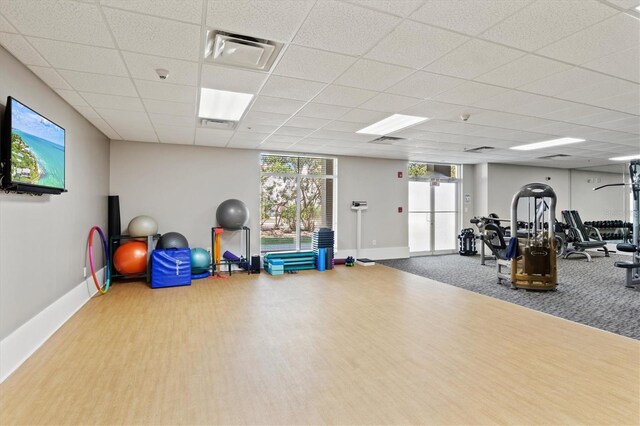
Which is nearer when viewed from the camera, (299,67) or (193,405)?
(193,405)

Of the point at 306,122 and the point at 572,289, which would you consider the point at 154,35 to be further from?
the point at 572,289

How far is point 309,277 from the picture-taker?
251 inches

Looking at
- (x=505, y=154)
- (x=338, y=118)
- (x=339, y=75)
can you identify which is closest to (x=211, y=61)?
(x=339, y=75)

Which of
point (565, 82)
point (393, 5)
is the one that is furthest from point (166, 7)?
point (565, 82)

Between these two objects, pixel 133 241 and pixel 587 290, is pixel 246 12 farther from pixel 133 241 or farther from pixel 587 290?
pixel 587 290

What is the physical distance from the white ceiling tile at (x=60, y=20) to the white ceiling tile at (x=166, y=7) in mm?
205

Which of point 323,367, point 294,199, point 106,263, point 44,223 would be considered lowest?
point 323,367

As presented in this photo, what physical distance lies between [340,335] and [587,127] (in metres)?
5.04

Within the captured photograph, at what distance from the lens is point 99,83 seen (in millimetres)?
3414

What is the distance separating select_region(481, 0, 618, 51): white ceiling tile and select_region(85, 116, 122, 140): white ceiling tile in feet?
16.4

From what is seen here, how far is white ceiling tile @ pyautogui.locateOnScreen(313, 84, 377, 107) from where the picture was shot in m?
3.61

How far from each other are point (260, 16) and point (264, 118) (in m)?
2.57

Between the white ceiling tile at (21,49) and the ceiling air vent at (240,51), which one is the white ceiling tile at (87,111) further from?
the ceiling air vent at (240,51)

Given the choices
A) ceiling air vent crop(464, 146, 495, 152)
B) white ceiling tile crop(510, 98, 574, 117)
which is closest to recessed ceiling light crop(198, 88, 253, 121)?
white ceiling tile crop(510, 98, 574, 117)
